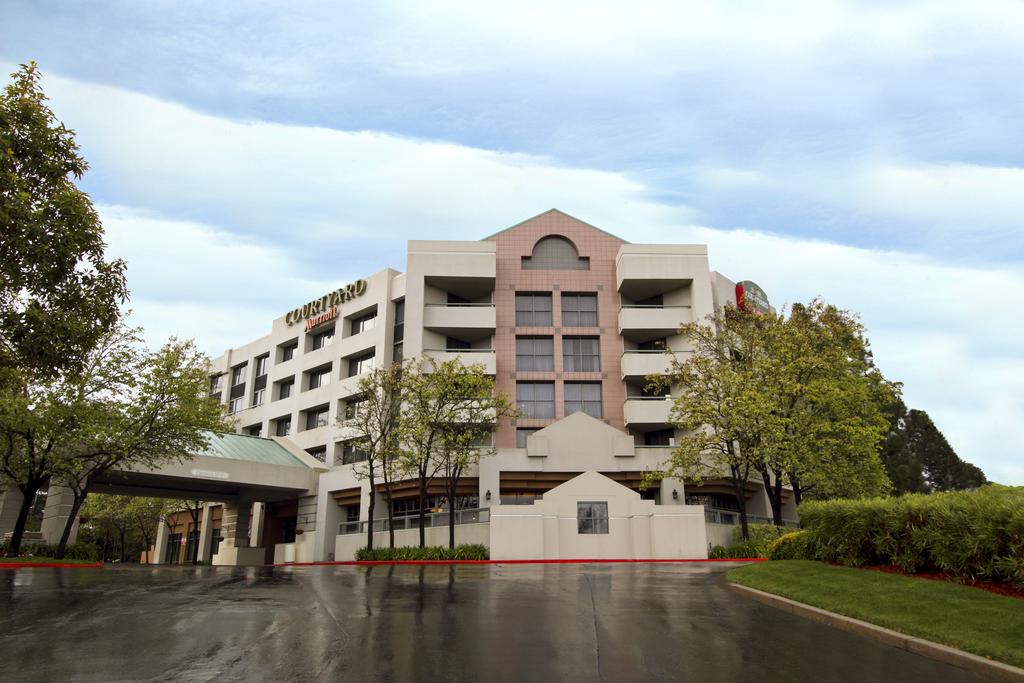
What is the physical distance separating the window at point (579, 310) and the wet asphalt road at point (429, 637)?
31481 millimetres

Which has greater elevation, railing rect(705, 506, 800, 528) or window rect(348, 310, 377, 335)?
window rect(348, 310, 377, 335)

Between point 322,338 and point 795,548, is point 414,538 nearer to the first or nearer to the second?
point 795,548

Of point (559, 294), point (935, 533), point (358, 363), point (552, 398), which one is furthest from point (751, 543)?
point (358, 363)

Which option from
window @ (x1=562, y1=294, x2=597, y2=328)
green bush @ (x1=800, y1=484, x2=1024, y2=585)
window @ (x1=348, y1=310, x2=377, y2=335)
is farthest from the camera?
window @ (x1=348, y1=310, x2=377, y2=335)

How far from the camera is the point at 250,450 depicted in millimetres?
49188

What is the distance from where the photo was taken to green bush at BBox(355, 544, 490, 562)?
108 feet

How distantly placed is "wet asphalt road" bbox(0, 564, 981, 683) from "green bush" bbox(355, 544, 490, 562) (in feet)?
50.2

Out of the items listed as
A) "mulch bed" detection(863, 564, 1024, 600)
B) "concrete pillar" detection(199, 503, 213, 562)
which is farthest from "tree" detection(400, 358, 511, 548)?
"concrete pillar" detection(199, 503, 213, 562)

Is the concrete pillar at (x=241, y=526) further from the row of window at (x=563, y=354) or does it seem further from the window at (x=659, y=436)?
the window at (x=659, y=436)

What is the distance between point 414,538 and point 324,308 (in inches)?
925

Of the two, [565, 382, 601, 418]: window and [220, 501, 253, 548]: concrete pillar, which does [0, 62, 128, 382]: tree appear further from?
[220, 501, 253, 548]: concrete pillar

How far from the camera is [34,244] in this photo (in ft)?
47.7

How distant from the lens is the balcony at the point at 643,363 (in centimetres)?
4594

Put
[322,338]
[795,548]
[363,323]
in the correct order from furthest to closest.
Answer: [322,338] → [363,323] → [795,548]
